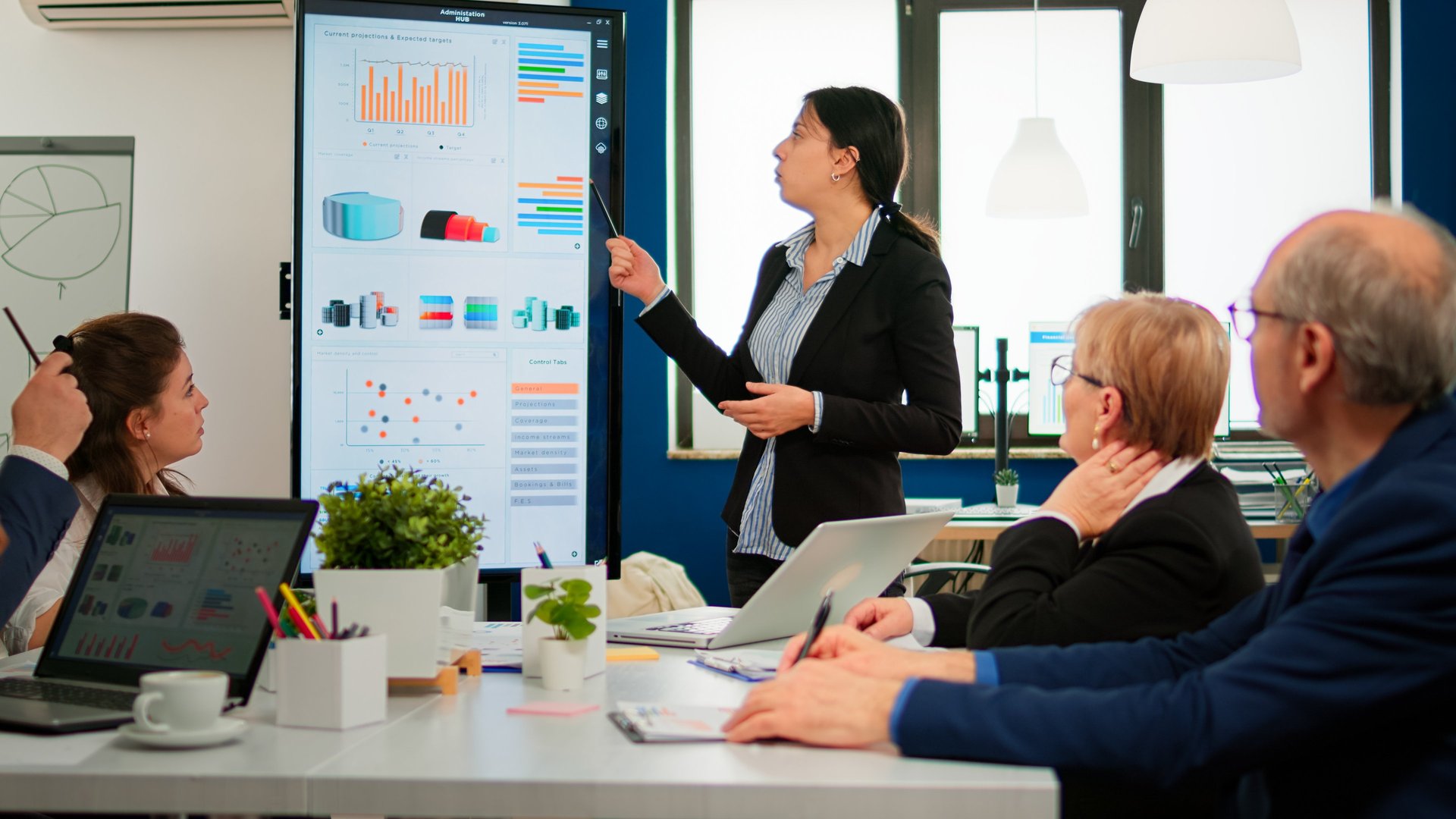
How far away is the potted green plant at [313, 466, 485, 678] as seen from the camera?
1302mm

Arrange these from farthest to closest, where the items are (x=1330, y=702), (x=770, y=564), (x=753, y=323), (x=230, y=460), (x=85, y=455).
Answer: (x=230, y=460)
(x=753, y=323)
(x=770, y=564)
(x=85, y=455)
(x=1330, y=702)

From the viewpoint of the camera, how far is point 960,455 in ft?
16.1

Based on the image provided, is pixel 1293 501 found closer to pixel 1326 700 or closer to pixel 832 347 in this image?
pixel 832 347

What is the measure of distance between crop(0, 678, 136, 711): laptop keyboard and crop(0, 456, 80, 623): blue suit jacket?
0.14 m

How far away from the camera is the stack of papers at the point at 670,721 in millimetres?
1106

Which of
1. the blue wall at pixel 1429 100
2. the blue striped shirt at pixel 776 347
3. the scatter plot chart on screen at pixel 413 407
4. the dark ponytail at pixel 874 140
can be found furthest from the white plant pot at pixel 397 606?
the blue wall at pixel 1429 100

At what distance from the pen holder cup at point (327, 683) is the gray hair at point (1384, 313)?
902mm

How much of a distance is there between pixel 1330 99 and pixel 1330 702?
484 cm

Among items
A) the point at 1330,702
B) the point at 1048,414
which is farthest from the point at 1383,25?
the point at 1330,702

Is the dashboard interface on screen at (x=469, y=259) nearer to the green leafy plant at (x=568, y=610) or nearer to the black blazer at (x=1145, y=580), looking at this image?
the green leafy plant at (x=568, y=610)

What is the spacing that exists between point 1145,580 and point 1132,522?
0.07 m

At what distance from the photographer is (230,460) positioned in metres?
3.58

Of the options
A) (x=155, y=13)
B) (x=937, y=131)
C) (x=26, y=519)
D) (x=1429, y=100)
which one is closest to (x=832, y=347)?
(x=26, y=519)

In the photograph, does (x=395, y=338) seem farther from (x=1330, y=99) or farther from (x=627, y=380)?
(x=1330, y=99)
